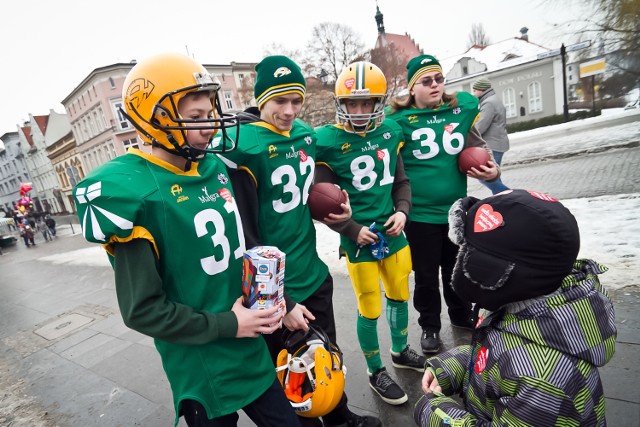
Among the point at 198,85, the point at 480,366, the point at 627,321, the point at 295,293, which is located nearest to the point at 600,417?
the point at 480,366

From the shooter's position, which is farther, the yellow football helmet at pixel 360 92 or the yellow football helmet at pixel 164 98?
the yellow football helmet at pixel 360 92

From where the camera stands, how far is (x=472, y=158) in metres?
3.00

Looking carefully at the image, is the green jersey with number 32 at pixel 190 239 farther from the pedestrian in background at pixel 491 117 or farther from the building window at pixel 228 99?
the building window at pixel 228 99

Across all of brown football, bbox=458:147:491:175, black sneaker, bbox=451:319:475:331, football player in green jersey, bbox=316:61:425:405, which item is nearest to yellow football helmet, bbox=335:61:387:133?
football player in green jersey, bbox=316:61:425:405

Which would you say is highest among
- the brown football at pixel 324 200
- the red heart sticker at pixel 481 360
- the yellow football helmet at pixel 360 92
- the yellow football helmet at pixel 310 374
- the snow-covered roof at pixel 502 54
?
the snow-covered roof at pixel 502 54

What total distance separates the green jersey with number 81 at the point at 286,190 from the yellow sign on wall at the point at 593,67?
30807 mm

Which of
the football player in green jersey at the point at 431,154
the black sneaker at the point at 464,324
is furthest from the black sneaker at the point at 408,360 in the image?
the black sneaker at the point at 464,324

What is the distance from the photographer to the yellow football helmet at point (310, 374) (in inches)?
78.3

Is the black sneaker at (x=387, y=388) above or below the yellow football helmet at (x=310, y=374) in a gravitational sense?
below

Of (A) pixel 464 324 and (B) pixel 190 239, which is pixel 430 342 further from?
(B) pixel 190 239

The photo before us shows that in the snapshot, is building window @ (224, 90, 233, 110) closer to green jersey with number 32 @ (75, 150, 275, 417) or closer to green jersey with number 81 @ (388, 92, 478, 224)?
green jersey with number 81 @ (388, 92, 478, 224)

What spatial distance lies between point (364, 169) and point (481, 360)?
1.63 metres

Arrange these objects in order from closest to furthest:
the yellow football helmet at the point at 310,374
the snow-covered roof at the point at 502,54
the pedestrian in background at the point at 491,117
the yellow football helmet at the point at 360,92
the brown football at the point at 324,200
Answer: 1. the yellow football helmet at the point at 310,374
2. the brown football at the point at 324,200
3. the yellow football helmet at the point at 360,92
4. the pedestrian in background at the point at 491,117
5. the snow-covered roof at the point at 502,54

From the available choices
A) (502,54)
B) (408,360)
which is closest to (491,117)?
(408,360)
